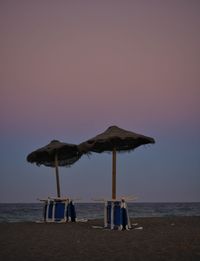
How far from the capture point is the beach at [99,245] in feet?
22.9

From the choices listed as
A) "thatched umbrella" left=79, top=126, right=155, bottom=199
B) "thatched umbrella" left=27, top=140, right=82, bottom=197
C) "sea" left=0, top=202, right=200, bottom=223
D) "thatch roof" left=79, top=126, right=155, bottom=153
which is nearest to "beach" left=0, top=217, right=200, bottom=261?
"thatched umbrella" left=79, top=126, right=155, bottom=199

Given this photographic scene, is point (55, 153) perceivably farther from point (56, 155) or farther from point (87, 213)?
point (87, 213)

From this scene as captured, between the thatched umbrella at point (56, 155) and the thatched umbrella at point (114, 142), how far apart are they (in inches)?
64.3

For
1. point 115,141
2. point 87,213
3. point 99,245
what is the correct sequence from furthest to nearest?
1. point 87,213
2. point 115,141
3. point 99,245

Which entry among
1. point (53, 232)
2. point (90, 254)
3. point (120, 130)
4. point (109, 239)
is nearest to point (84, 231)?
point (53, 232)

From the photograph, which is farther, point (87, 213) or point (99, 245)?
point (87, 213)

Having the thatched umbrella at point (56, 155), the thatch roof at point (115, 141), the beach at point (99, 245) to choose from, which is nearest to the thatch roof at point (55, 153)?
the thatched umbrella at point (56, 155)

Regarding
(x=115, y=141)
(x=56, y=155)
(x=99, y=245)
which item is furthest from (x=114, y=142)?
(x=99, y=245)

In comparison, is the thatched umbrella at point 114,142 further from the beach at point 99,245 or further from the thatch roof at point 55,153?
the beach at point 99,245

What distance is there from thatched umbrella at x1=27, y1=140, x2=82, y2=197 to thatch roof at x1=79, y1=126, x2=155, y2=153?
1562 millimetres

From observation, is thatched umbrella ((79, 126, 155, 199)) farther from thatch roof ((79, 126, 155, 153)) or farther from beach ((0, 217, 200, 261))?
beach ((0, 217, 200, 261))

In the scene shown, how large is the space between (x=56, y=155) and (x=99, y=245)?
678 centimetres

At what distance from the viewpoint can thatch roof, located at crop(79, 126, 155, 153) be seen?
465 inches

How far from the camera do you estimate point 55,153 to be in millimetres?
14805
